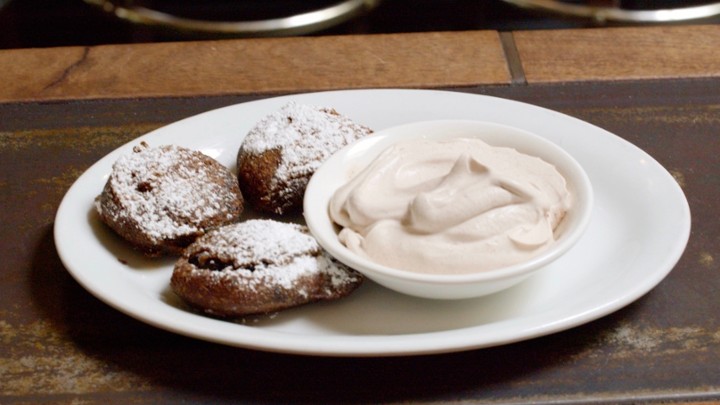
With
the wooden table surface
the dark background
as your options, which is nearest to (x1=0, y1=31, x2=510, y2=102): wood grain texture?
the wooden table surface

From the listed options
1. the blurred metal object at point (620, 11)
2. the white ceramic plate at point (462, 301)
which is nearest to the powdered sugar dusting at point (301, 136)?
the white ceramic plate at point (462, 301)

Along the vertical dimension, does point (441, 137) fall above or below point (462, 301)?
above

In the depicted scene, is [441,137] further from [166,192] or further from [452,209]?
[166,192]

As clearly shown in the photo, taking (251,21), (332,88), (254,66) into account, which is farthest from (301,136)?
(251,21)

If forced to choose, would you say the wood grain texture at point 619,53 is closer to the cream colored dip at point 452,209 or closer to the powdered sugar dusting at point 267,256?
the cream colored dip at point 452,209

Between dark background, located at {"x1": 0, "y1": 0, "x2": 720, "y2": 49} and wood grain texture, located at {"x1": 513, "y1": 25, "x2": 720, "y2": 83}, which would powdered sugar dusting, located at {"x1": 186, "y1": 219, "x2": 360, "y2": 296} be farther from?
dark background, located at {"x1": 0, "y1": 0, "x2": 720, "y2": 49}

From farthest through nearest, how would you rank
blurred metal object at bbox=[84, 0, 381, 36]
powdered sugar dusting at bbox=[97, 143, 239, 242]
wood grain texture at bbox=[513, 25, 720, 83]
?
blurred metal object at bbox=[84, 0, 381, 36]
wood grain texture at bbox=[513, 25, 720, 83]
powdered sugar dusting at bbox=[97, 143, 239, 242]
